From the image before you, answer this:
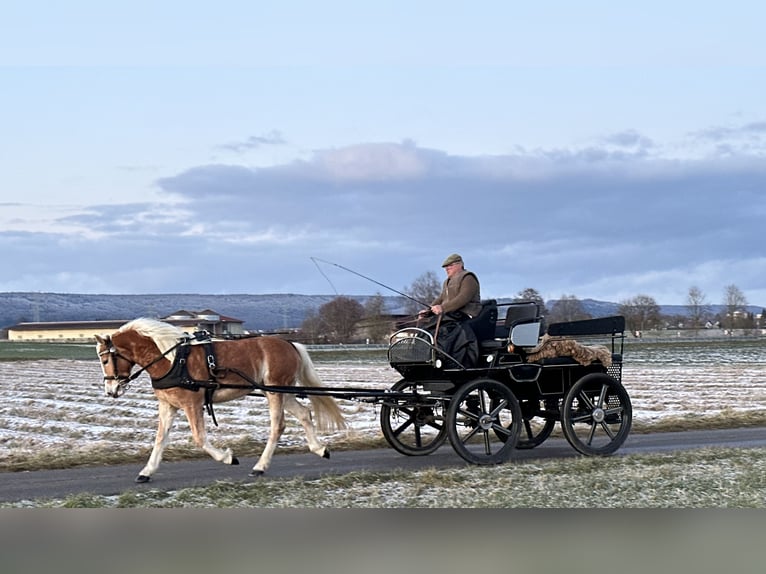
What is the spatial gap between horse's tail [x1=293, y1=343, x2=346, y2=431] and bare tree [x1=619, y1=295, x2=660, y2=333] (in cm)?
12367

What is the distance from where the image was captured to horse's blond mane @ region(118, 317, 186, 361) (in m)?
11.0

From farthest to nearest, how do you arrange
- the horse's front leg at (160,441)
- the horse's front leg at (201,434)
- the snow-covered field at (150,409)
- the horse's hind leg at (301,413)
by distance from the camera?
the snow-covered field at (150,409) < the horse's hind leg at (301,413) < the horse's front leg at (201,434) < the horse's front leg at (160,441)

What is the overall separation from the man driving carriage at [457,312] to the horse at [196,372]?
5.93 ft

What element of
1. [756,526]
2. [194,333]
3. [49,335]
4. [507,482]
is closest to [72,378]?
[194,333]

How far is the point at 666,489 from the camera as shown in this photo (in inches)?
383

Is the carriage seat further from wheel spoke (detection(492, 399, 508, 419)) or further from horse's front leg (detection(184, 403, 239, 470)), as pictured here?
horse's front leg (detection(184, 403, 239, 470))

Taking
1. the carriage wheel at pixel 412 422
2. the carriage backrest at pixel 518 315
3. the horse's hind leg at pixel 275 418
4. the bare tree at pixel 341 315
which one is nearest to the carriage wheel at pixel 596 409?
the carriage backrest at pixel 518 315

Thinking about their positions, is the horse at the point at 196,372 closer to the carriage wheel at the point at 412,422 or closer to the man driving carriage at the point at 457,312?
the carriage wheel at the point at 412,422

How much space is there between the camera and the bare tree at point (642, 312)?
442 feet

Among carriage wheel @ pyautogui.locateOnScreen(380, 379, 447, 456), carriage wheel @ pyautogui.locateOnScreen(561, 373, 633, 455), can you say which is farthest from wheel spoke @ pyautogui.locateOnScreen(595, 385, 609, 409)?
carriage wheel @ pyautogui.locateOnScreen(380, 379, 447, 456)

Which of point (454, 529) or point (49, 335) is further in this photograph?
point (49, 335)

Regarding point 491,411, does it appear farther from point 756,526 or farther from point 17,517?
point 17,517

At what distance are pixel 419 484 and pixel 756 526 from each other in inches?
137

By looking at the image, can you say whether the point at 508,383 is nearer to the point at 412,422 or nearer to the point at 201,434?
the point at 412,422
